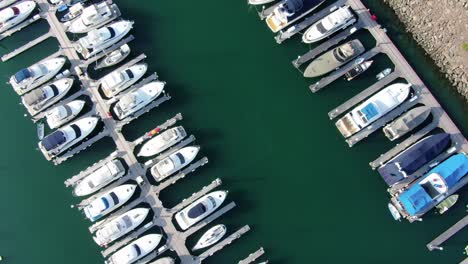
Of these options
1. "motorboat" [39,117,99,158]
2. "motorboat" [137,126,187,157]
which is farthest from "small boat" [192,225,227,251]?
"motorboat" [39,117,99,158]

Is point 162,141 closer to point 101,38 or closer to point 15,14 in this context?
point 101,38

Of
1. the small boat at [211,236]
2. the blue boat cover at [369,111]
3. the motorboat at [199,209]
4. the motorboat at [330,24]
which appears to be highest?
the motorboat at [330,24]

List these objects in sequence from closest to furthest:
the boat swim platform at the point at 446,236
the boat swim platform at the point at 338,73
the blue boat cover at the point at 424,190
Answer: the blue boat cover at the point at 424,190 → the boat swim platform at the point at 446,236 → the boat swim platform at the point at 338,73

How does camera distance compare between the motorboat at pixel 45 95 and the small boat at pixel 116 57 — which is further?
the small boat at pixel 116 57

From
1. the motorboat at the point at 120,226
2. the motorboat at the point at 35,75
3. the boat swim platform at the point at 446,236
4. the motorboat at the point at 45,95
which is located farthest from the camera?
the motorboat at the point at 35,75

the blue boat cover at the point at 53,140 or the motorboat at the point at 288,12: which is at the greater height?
the blue boat cover at the point at 53,140

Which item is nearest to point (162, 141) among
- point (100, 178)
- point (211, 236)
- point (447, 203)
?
point (100, 178)

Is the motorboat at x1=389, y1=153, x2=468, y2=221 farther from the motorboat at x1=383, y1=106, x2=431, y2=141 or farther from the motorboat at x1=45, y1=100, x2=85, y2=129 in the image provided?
the motorboat at x1=45, y1=100, x2=85, y2=129

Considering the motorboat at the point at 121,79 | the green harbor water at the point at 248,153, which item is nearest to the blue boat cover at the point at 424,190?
the green harbor water at the point at 248,153

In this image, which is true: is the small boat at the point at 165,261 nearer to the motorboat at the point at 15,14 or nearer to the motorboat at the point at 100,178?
the motorboat at the point at 100,178
